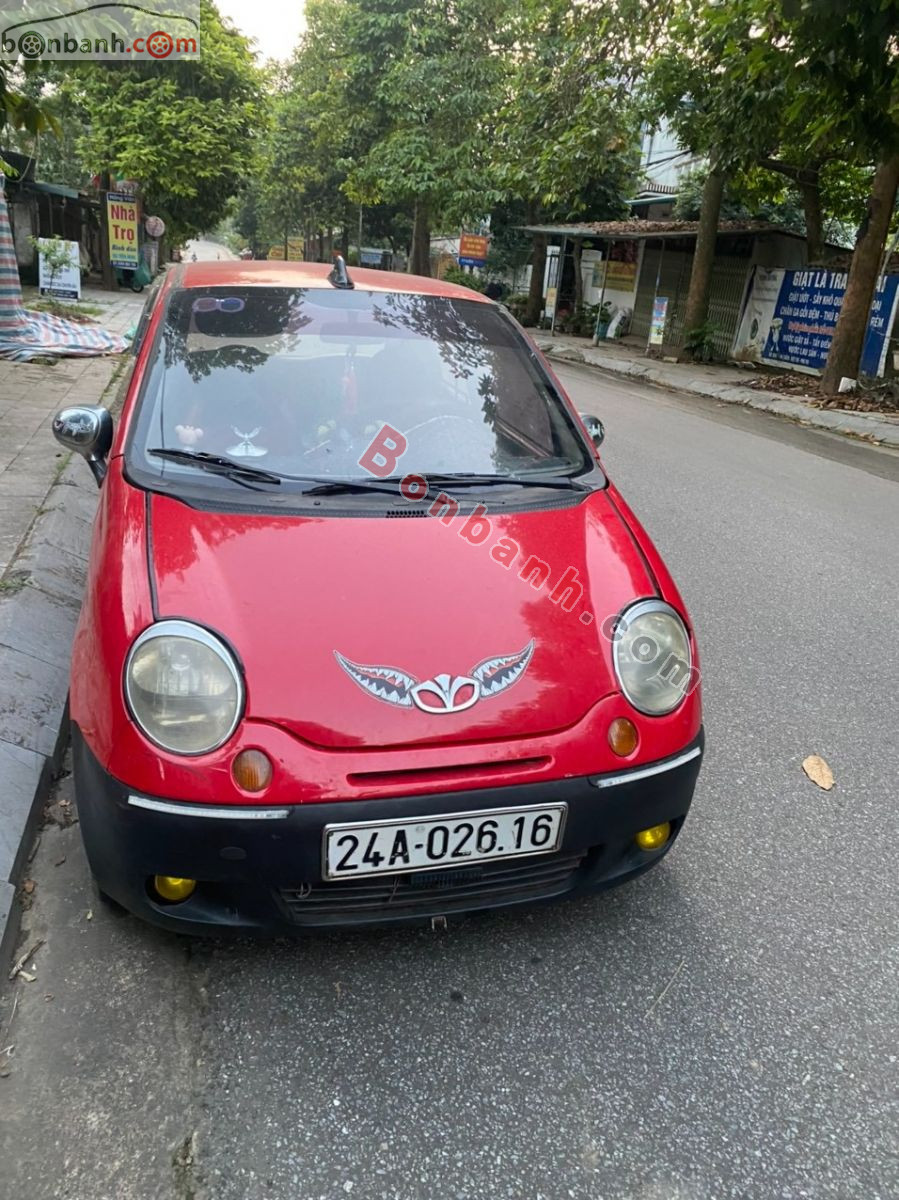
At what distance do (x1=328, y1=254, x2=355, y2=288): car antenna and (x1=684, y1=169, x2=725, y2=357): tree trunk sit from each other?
15.1 meters

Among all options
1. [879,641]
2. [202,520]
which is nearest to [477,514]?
[202,520]

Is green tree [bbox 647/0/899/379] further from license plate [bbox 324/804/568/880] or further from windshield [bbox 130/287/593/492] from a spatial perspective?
license plate [bbox 324/804/568/880]

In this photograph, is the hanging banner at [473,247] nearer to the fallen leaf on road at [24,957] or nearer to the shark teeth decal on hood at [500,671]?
the shark teeth decal on hood at [500,671]

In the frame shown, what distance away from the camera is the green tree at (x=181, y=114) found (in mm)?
19891

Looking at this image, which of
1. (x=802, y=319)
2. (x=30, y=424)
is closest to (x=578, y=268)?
(x=802, y=319)

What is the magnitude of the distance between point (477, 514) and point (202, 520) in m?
0.76

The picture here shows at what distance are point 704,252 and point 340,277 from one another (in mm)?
15694

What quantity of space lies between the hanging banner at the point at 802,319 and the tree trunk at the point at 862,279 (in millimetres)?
1530

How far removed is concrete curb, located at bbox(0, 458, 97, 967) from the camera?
2.38 meters

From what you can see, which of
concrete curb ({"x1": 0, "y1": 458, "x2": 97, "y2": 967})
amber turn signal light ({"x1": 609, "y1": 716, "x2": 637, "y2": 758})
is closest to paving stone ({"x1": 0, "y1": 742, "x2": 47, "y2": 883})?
concrete curb ({"x1": 0, "y1": 458, "x2": 97, "y2": 967})

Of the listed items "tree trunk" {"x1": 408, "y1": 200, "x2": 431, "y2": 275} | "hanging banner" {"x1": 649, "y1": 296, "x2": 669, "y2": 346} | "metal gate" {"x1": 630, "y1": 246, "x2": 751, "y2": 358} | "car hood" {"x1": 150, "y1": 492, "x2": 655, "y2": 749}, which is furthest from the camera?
"tree trunk" {"x1": 408, "y1": 200, "x2": 431, "y2": 275}

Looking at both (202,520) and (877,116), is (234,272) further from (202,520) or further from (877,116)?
(877,116)

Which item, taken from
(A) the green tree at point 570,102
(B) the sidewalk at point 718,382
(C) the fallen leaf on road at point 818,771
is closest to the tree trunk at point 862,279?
(B) the sidewalk at point 718,382

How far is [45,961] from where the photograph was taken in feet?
6.79
